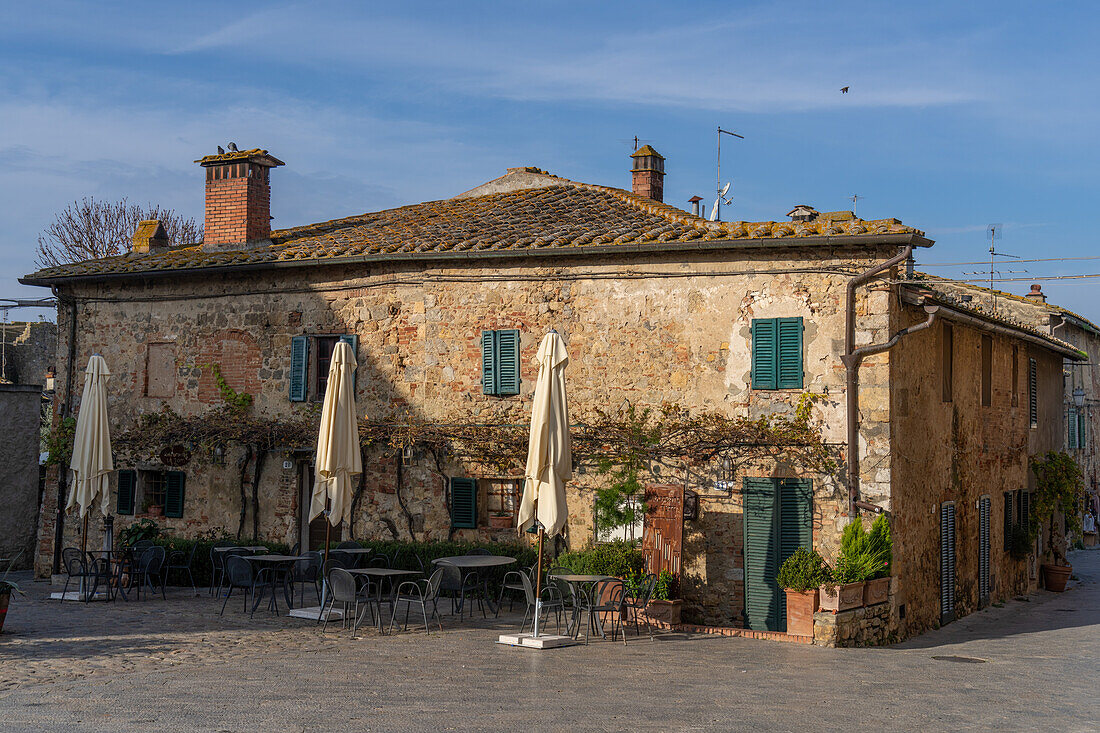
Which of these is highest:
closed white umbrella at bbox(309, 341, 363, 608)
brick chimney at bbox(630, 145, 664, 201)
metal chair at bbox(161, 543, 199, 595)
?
brick chimney at bbox(630, 145, 664, 201)

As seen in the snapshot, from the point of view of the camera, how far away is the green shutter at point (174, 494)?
17406 millimetres

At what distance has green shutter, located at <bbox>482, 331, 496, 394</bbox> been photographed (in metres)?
15.5

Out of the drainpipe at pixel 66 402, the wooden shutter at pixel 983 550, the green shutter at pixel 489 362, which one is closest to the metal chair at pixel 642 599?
the green shutter at pixel 489 362

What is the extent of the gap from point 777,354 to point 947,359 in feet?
12.5

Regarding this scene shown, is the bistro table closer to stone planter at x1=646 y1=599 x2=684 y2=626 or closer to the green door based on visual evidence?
stone planter at x1=646 y1=599 x2=684 y2=626

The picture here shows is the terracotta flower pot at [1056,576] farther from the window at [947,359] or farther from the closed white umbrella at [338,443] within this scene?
the closed white umbrella at [338,443]

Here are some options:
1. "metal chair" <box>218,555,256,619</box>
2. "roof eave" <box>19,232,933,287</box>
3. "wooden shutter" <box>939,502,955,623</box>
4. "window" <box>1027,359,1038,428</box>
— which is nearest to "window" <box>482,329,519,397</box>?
"roof eave" <box>19,232,933,287</box>

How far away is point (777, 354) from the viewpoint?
543 inches

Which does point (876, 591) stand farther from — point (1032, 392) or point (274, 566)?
point (1032, 392)

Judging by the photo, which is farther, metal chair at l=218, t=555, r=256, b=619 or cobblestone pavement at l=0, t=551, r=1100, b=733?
metal chair at l=218, t=555, r=256, b=619

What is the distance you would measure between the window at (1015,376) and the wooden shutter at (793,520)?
8.41 meters

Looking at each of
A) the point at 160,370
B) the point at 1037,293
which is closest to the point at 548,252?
the point at 160,370

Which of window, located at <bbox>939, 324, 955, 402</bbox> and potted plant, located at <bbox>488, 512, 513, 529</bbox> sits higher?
window, located at <bbox>939, 324, 955, 402</bbox>

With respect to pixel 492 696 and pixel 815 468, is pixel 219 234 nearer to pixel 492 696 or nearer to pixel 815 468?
pixel 815 468
